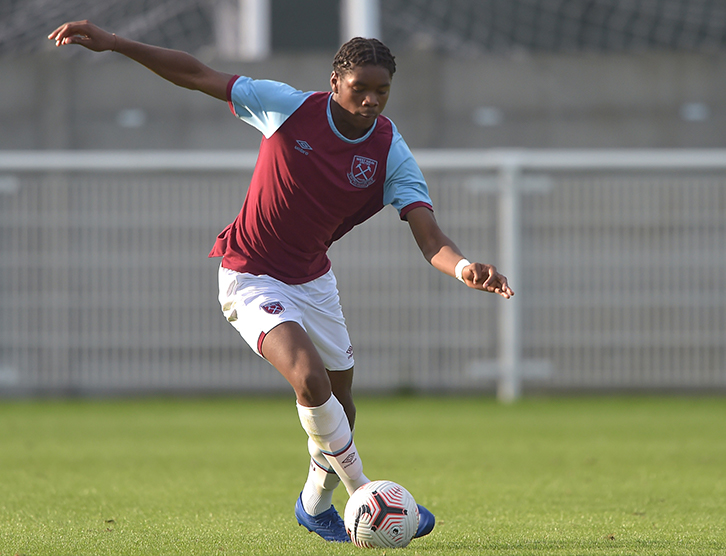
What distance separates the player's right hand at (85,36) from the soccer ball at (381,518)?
1.99 metres

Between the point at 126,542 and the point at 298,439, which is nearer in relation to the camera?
the point at 126,542

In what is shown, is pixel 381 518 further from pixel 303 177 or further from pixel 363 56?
pixel 363 56

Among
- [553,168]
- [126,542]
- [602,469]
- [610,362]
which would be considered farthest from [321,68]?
[126,542]

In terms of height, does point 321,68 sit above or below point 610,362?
above

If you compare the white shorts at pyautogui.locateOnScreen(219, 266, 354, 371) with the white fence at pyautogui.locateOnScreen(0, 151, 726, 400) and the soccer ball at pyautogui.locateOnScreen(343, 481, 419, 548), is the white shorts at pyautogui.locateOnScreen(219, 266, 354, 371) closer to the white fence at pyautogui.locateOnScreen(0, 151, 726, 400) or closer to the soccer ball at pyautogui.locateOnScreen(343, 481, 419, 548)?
the soccer ball at pyautogui.locateOnScreen(343, 481, 419, 548)

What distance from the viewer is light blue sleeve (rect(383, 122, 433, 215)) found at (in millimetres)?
3969

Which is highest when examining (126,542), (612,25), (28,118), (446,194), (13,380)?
(612,25)

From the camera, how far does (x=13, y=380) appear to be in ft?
33.9

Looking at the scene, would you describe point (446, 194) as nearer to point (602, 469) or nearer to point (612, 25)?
point (602, 469)


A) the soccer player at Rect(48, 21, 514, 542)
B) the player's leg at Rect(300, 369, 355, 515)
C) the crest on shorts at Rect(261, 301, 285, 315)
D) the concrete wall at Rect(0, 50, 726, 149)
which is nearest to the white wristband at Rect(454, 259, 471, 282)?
the soccer player at Rect(48, 21, 514, 542)

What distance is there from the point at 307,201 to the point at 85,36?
107 centimetres

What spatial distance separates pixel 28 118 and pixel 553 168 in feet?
19.1

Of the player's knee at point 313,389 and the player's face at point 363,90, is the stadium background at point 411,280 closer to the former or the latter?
the player's face at point 363,90

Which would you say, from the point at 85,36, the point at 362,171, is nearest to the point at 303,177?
the point at 362,171
